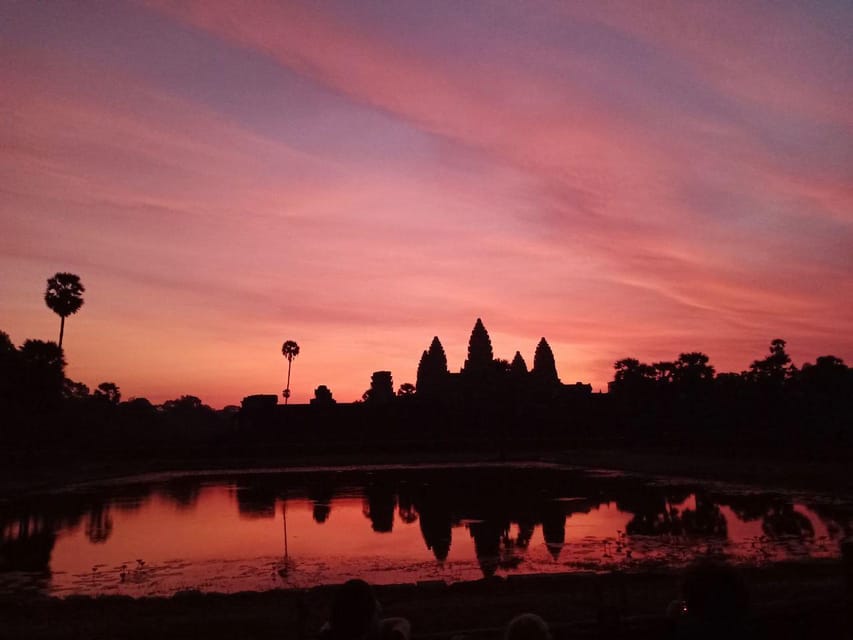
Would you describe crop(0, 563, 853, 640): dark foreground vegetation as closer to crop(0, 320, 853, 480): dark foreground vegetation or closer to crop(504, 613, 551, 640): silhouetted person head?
crop(504, 613, 551, 640): silhouetted person head

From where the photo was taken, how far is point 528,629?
4926mm

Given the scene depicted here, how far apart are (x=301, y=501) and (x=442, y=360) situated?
3965 inches

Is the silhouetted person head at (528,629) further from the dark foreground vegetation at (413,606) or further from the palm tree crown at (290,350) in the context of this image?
the palm tree crown at (290,350)

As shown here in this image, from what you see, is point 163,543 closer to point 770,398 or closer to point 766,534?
point 766,534

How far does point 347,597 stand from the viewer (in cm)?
519

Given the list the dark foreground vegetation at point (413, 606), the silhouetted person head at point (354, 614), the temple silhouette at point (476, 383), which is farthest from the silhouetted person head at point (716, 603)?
the temple silhouette at point (476, 383)

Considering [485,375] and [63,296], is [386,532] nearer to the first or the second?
[63,296]

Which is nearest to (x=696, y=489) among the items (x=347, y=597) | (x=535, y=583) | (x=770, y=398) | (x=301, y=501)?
(x=301, y=501)

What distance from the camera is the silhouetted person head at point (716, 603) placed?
189 inches

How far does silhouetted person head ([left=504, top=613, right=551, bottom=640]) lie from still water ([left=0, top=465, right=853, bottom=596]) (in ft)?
42.3

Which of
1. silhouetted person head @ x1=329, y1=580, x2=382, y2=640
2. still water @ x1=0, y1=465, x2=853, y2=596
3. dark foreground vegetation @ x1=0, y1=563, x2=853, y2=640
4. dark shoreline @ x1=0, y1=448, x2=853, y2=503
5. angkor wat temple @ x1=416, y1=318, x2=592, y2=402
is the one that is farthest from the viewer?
angkor wat temple @ x1=416, y1=318, x2=592, y2=402

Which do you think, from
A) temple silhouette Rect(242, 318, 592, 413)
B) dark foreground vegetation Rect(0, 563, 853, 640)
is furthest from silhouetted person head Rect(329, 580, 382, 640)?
temple silhouette Rect(242, 318, 592, 413)

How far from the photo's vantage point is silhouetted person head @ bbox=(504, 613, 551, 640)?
489cm

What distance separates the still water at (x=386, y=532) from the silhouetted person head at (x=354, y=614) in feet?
41.3
